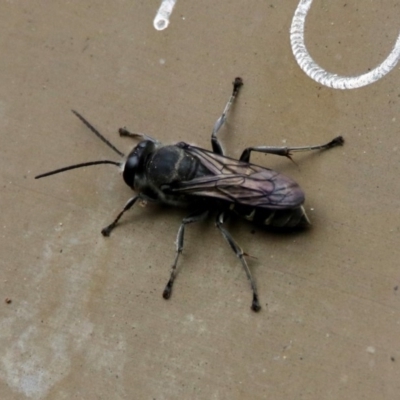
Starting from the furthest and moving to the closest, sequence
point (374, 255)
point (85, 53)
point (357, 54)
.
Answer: point (85, 53), point (357, 54), point (374, 255)

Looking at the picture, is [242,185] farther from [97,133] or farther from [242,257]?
[97,133]

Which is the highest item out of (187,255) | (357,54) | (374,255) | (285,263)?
(357,54)

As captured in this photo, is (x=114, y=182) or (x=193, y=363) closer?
(x=193, y=363)

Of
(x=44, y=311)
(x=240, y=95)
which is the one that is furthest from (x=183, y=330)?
(x=240, y=95)

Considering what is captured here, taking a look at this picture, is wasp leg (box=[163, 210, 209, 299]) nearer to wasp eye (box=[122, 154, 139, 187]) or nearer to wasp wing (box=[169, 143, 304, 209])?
wasp wing (box=[169, 143, 304, 209])

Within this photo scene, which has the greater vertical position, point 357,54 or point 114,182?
point 357,54

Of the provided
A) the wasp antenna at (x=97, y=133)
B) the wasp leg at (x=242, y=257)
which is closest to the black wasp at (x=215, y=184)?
the wasp leg at (x=242, y=257)

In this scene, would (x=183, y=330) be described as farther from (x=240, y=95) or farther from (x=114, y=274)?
(x=240, y=95)
